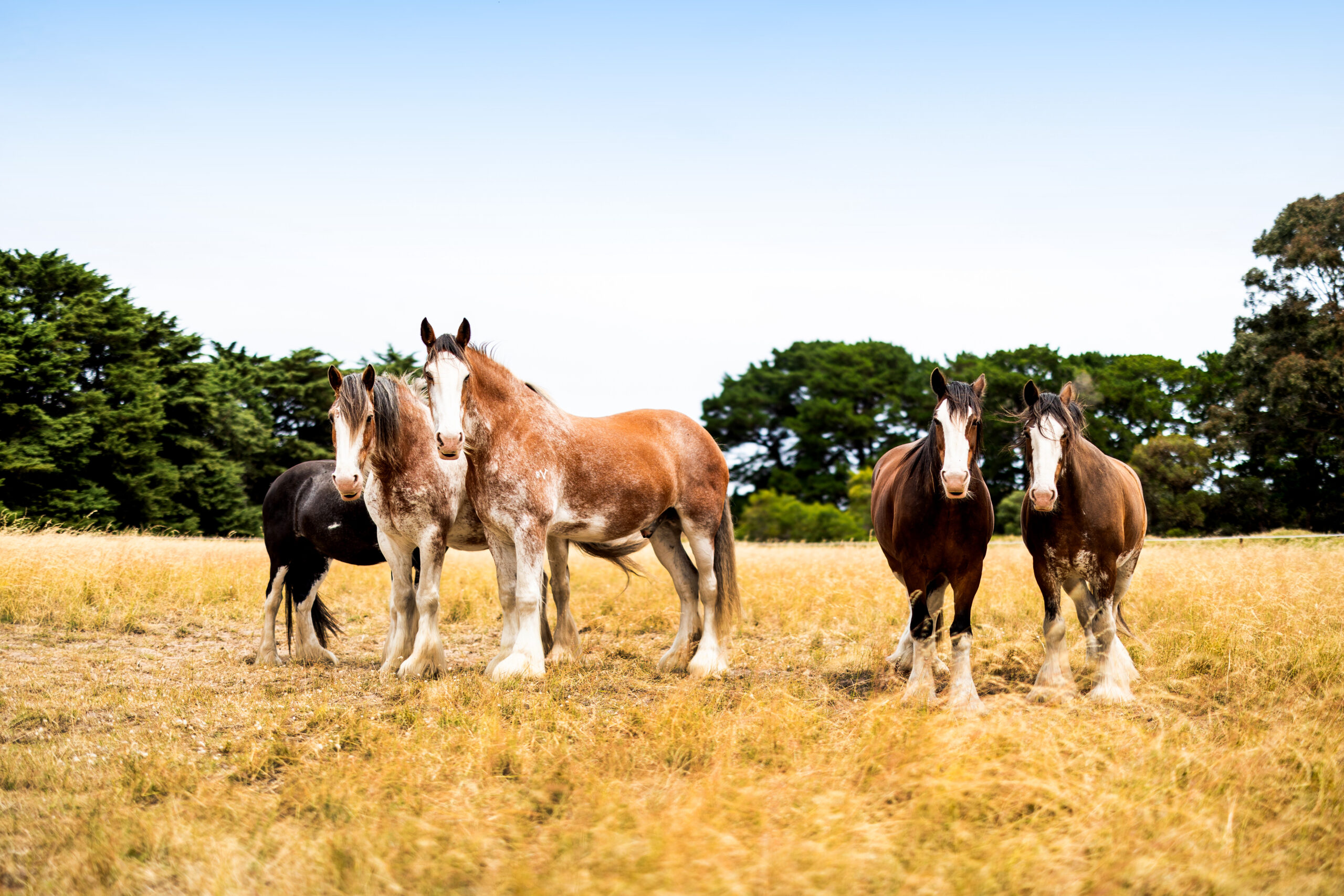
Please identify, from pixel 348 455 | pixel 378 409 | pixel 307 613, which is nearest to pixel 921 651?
pixel 348 455

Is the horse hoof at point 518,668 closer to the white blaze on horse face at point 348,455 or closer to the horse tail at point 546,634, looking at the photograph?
the horse tail at point 546,634

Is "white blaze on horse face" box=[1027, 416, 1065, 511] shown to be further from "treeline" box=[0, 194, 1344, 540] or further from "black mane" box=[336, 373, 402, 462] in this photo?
"treeline" box=[0, 194, 1344, 540]

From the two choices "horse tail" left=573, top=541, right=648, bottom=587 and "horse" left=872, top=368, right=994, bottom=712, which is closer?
"horse" left=872, top=368, right=994, bottom=712

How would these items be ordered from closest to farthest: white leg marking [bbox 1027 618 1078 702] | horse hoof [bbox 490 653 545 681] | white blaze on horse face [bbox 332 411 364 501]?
white leg marking [bbox 1027 618 1078 702] < white blaze on horse face [bbox 332 411 364 501] < horse hoof [bbox 490 653 545 681]

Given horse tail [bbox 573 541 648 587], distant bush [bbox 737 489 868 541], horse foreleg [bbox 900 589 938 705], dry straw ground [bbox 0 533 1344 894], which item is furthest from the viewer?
distant bush [bbox 737 489 868 541]

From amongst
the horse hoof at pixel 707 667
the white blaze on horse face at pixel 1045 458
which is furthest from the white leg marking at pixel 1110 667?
the horse hoof at pixel 707 667

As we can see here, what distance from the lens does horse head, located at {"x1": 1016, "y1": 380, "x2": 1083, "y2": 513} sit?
5.30 metres

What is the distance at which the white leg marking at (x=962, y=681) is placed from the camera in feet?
17.3

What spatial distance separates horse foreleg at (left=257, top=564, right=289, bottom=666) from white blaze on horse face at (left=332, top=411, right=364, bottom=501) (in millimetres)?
2154

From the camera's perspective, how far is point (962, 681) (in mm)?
5480

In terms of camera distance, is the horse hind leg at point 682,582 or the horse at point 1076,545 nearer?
the horse at point 1076,545

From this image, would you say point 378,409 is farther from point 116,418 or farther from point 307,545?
point 116,418

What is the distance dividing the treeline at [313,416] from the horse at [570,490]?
1490 centimetres

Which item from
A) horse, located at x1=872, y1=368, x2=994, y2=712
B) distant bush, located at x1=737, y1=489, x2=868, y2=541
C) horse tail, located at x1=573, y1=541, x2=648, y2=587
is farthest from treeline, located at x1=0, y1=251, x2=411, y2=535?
horse, located at x1=872, y1=368, x2=994, y2=712
